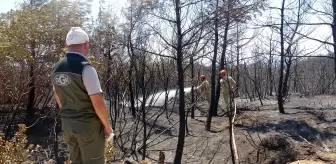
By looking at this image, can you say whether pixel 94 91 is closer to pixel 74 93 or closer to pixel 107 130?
pixel 74 93

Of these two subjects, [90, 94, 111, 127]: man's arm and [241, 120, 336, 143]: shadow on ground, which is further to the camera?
[241, 120, 336, 143]: shadow on ground

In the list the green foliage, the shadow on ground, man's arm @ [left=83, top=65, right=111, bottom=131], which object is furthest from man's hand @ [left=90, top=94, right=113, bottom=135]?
the shadow on ground

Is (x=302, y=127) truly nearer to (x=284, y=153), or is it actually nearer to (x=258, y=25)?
(x=284, y=153)

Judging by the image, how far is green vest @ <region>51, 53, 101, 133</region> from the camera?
11.5ft

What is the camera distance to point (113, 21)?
14.9 metres

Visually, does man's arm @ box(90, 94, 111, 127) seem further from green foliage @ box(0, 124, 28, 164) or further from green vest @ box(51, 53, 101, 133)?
green foliage @ box(0, 124, 28, 164)

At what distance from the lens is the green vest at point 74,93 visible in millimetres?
3506

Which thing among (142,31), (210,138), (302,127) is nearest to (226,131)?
(210,138)

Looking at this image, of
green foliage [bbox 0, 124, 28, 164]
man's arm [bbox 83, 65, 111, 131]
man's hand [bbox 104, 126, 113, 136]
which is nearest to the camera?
man's arm [bbox 83, 65, 111, 131]

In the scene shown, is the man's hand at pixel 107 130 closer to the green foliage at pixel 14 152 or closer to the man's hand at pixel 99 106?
the man's hand at pixel 99 106

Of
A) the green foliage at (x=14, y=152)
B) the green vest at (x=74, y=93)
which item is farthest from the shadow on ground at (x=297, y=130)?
the green vest at (x=74, y=93)

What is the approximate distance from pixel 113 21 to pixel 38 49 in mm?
3798

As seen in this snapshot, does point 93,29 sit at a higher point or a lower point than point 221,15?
higher

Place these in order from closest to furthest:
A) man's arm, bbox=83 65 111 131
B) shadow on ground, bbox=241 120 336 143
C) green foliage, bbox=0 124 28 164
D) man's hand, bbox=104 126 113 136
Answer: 1. man's arm, bbox=83 65 111 131
2. man's hand, bbox=104 126 113 136
3. green foliage, bbox=0 124 28 164
4. shadow on ground, bbox=241 120 336 143
